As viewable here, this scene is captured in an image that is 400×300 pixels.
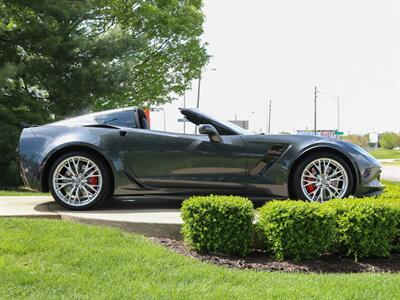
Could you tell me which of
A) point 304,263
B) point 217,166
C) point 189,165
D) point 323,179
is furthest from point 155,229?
point 323,179

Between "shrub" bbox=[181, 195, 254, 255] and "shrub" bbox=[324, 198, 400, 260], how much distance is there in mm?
749

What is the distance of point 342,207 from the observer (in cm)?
387

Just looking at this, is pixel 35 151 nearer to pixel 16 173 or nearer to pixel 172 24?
pixel 16 173

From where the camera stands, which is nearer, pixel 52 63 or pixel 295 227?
A: pixel 295 227

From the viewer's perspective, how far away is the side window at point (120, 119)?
5312 millimetres

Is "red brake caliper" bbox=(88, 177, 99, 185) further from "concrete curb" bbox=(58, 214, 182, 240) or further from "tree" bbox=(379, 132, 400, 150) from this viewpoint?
"tree" bbox=(379, 132, 400, 150)

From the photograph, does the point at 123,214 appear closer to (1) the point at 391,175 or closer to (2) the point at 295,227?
(2) the point at 295,227

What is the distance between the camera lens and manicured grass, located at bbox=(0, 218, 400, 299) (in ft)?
9.09

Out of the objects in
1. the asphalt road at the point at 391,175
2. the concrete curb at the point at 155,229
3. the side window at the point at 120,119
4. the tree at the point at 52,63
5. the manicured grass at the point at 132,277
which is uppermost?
the tree at the point at 52,63

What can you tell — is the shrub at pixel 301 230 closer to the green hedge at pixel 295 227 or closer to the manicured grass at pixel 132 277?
the green hedge at pixel 295 227

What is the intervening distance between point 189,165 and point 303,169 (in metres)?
1.23

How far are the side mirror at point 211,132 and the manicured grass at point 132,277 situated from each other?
1541 mm

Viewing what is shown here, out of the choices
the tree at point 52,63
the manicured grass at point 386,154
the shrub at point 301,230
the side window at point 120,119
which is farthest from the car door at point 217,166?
the manicured grass at point 386,154

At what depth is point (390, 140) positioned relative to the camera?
88.4 metres
